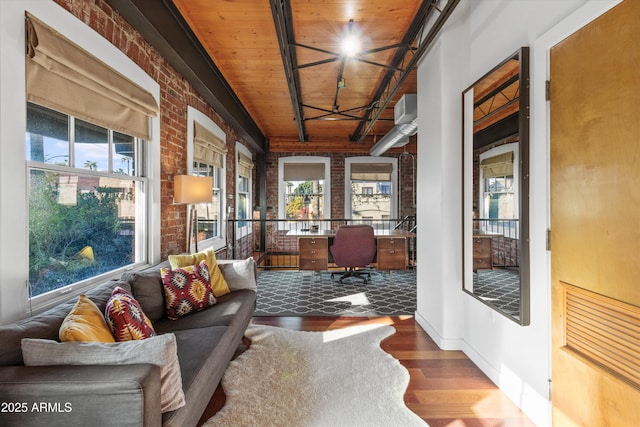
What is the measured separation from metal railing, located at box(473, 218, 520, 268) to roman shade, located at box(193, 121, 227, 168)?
3.29 metres

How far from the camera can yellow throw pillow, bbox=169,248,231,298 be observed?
271cm

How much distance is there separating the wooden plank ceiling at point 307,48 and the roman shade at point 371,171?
232 cm

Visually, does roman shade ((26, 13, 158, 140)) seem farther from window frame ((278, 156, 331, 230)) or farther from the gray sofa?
window frame ((278, 156, 331, 230))

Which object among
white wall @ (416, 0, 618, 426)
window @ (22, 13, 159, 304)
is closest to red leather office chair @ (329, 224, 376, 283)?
white wall @ (416, 0, 618, 426)

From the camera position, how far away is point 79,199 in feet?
7.22

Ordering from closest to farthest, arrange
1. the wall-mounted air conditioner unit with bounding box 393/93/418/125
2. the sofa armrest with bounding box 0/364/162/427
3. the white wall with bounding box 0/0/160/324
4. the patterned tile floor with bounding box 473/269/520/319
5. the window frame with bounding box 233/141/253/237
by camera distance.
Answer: the sofa armrest with bounding box 0/364/162/427 < the white wall with bounding box 0/0/160/324 < the patterned tile floor with bounding box 473/269/520/319 < the wall-mounted air conditioner unit with bounding box 393/93/418/125 < the window frame with bounding box 233/141/253/237

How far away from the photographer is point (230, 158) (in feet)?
19.0

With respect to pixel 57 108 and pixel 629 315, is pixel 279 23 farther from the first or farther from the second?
pixel 629 315

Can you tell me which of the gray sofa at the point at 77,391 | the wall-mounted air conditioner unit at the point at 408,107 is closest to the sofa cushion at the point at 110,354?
the gray sofa at the point at 77,391

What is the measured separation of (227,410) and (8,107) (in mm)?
1981

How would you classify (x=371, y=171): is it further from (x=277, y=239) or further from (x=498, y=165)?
(x=498, y=165)

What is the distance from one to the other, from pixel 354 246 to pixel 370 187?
3.91 metres

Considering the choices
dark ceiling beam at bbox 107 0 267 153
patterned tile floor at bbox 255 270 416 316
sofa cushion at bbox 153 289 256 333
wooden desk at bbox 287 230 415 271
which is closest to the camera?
sofa cushion at bbox 153 289 256 333

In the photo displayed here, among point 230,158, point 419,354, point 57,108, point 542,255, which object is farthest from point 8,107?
point 230,158
